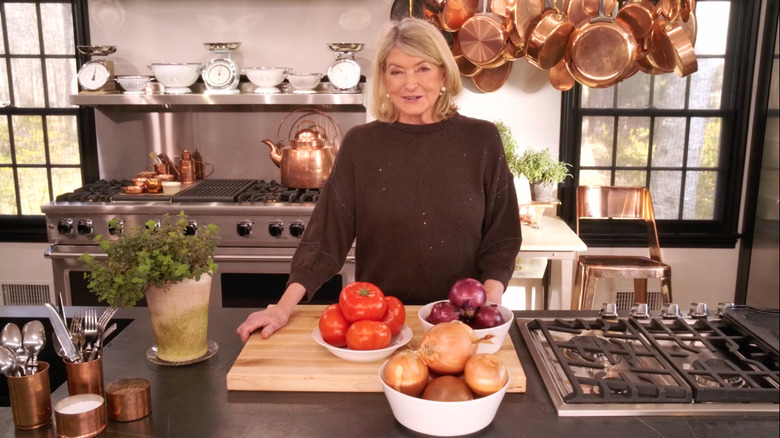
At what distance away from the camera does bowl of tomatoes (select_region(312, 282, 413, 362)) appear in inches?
54.7

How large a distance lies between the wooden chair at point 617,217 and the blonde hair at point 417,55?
174cm

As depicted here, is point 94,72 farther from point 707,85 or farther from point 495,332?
point 707,85

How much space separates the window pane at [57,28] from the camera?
379 cm

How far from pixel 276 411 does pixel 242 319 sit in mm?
540

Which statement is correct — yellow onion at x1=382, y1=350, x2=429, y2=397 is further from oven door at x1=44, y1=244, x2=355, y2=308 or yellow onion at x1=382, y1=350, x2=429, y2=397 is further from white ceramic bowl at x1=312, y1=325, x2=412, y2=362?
oven door at x1=44, y1=244, x2=355, y2=308

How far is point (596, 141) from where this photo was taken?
3832 millimetres

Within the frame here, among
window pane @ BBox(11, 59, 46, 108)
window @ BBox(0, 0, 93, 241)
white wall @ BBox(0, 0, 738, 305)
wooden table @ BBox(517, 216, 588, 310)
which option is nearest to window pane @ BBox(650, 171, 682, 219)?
white wall @ BBox(0, 0, 738, 305)

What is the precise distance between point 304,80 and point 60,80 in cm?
149

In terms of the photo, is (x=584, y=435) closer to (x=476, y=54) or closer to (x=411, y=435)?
(x=411, y=435)

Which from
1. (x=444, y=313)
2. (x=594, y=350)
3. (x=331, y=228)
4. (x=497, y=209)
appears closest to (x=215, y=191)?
(x=331, y=228)

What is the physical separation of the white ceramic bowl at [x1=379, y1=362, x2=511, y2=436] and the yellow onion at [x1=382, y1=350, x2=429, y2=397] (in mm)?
18

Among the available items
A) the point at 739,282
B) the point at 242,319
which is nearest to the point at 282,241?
the point at 242,319

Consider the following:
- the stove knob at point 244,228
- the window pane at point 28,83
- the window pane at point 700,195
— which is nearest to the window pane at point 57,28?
the window pane at point 28,83

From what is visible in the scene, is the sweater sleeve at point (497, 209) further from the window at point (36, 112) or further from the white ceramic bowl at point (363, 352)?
the window at point (36, 112)
